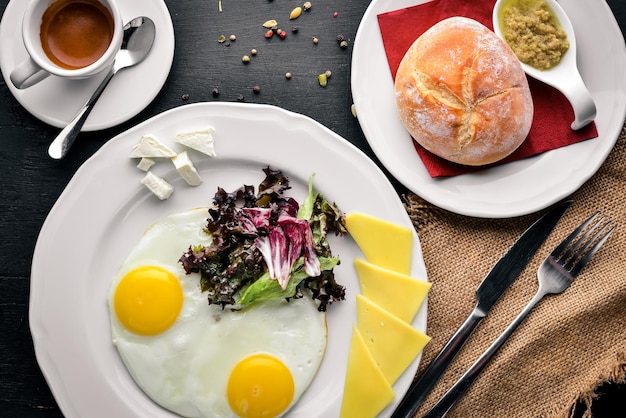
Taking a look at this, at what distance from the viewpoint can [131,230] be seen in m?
2.41

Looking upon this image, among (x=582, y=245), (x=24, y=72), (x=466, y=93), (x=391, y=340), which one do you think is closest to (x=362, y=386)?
(x=391, y=340)

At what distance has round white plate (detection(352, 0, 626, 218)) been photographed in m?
2.39

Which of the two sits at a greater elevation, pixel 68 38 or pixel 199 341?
pixel 68 38

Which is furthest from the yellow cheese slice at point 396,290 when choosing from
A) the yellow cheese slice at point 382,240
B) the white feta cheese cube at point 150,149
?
the white feta cheese cube at point 150,149

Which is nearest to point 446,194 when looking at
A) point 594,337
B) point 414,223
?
point 414,223

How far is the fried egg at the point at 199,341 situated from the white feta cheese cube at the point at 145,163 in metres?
0.27

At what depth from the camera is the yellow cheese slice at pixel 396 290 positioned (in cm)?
231

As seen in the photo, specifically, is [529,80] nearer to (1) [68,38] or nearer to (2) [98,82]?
(2) [98,82]

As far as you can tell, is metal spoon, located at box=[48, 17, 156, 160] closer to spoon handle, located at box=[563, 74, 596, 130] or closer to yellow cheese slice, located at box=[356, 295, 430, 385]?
yellow cheese slice, located at box=[356, 295, 430, 385]

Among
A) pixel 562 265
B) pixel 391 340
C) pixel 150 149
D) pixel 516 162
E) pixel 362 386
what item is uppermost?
pixel 150 149

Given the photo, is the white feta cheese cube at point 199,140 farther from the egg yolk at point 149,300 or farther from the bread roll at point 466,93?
the bread roll at point 466,93

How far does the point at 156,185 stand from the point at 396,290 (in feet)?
3.44

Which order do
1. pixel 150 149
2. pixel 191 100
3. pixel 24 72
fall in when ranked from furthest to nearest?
pixel 191 100
pixel 150 149
pixel 24 72

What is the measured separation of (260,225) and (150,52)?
33.8 inches
